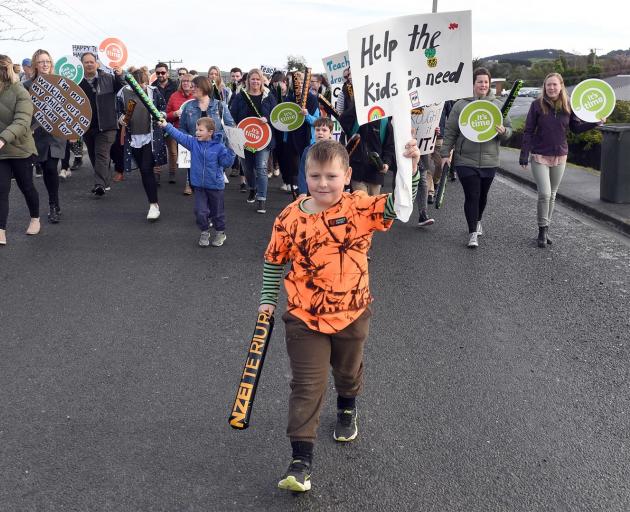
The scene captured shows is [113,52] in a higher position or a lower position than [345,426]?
higher

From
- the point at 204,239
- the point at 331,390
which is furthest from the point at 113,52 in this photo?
the point at 331,390

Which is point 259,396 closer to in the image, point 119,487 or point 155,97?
point 119,487

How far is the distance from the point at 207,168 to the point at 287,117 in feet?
7.08

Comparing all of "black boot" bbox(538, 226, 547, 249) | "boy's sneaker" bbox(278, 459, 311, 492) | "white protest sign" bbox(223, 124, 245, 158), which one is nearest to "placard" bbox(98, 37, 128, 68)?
"white protest sign" bbox(223, 124, 245, 158)

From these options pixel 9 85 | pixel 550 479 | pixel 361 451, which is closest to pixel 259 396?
pixel 361 451

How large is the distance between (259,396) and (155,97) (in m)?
7.15

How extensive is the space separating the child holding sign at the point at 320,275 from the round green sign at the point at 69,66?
25.9 ft

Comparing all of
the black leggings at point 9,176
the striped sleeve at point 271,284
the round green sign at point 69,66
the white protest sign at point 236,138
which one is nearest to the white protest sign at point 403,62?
the striped sleeve at point 271,284

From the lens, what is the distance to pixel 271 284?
3230 mm

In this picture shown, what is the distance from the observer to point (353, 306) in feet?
10.3

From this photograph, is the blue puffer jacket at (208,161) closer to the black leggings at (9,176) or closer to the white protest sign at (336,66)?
the black leggings at (9,176)

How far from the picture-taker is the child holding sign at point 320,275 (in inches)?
120

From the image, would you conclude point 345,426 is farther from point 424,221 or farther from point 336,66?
point 336,66

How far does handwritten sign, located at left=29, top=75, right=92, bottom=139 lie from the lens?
8078 millimetres
